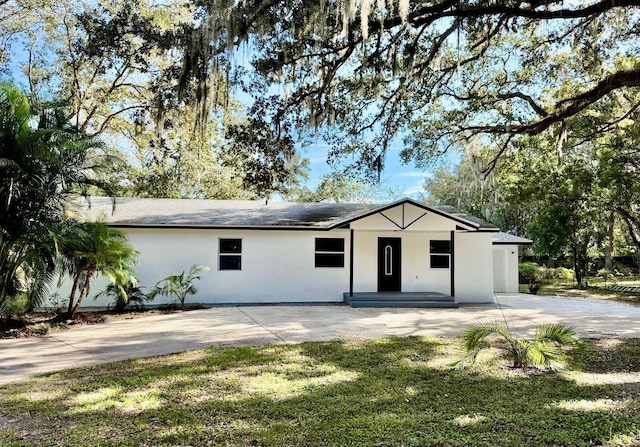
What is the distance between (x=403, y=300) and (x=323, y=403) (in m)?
8.23

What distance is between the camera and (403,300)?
480 inches

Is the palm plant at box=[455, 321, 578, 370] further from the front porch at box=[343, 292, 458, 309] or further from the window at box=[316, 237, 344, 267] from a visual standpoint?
the window at box=[316, 237, 344, 267]

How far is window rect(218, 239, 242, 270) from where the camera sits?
12.7 metres

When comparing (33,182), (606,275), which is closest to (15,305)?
(33,182)

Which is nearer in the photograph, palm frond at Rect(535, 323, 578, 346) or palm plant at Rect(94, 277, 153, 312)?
palm frond at Rect(535, 323, 578, 346)

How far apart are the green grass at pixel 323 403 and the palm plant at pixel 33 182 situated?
139 inches

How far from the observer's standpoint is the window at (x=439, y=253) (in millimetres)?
13719

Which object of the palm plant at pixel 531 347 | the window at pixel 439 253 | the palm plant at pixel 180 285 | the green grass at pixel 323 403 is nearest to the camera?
the green grass at pixel 323 403

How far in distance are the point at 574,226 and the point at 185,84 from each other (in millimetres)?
17979

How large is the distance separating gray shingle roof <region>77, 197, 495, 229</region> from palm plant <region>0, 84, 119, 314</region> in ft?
9.22

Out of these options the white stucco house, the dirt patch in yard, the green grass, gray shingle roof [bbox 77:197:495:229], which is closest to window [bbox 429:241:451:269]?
the white stucco house

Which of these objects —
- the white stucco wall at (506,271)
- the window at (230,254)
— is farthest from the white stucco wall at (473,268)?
the window at (230,254)

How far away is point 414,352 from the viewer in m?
6.54

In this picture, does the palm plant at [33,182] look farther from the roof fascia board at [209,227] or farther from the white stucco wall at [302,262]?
the white stucco wall at [302,262]
